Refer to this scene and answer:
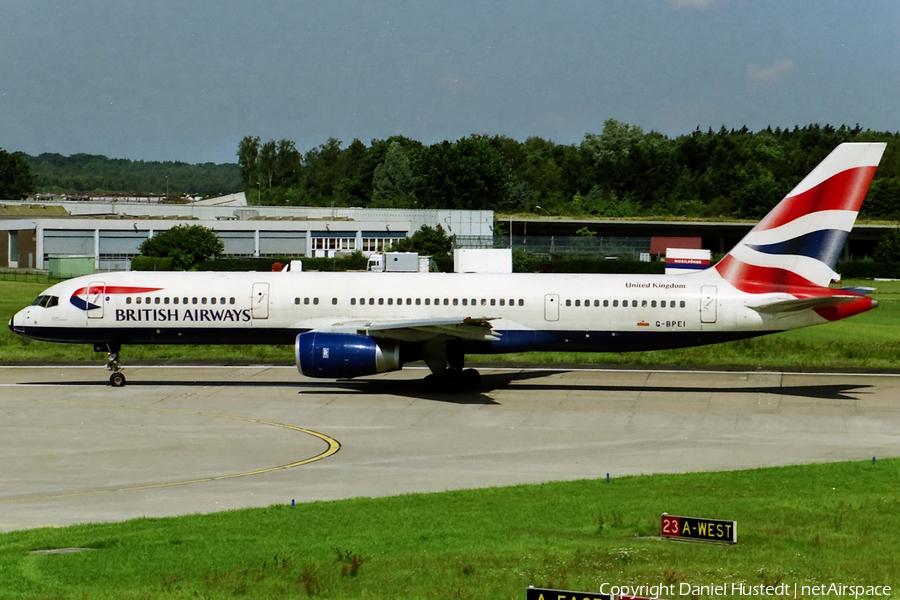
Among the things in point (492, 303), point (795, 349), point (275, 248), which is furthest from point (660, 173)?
point (492, 303)

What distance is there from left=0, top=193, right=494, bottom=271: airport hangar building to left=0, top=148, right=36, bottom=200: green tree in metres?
72.8

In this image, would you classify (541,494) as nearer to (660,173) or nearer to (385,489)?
(385,489)

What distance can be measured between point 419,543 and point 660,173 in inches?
6358

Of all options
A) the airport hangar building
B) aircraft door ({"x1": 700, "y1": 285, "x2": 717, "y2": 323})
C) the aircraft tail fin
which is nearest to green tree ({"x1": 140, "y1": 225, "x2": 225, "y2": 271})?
the airport hangar building

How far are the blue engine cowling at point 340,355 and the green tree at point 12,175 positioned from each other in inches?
7061

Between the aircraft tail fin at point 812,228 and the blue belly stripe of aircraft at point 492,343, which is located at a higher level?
the aircraft tail fin at point 812,228

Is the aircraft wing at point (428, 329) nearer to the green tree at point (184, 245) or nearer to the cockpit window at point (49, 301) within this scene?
the cockpit window at point (49, 301)

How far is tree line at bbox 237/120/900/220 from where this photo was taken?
497 feet

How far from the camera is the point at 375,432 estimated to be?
93.7ft

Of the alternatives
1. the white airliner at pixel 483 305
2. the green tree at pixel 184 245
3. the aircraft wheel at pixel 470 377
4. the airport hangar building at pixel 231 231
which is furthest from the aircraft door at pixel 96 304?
the airport hangar building at pixel 231 231

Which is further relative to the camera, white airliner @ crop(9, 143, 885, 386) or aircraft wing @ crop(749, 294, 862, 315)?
white airliner @ crop(9, 143, 885, 386)

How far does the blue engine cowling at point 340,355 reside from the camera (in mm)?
33031

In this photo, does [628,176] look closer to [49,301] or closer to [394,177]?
[394,177]

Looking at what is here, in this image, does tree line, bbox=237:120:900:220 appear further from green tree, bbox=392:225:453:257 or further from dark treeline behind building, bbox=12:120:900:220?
green tree, bbox=392:225:453:257
